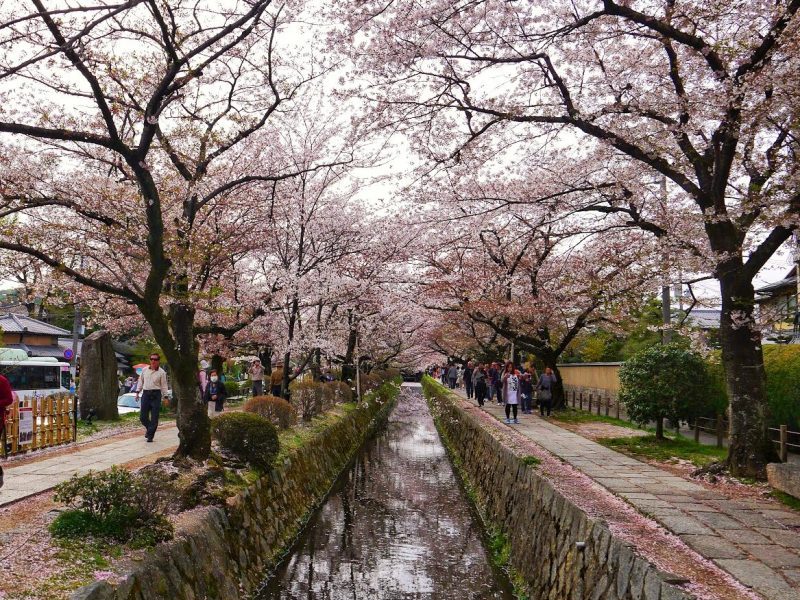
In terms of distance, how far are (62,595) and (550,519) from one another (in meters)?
5.32

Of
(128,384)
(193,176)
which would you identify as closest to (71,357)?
(128,384)

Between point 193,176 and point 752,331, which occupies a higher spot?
point 193,176

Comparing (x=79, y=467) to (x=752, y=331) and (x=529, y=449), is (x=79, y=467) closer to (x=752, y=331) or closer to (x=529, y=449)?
(x=529, y=449)

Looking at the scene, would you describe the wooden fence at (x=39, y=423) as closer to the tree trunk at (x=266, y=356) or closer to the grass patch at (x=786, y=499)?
the tree trunk at (x=266, y=356)

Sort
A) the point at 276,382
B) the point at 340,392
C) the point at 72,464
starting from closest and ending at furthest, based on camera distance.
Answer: the point at 72,464 → the point at 276,382 → the point at 340,392

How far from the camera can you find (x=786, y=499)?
754 cm

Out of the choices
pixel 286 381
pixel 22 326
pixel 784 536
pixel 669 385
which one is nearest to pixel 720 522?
pixel 784 536

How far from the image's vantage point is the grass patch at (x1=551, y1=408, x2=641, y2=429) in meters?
17.7

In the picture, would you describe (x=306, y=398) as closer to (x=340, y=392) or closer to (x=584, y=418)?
(x=340, y=392)

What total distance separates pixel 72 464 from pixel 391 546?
5281 mm

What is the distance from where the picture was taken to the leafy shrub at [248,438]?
9.89m

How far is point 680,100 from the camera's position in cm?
859

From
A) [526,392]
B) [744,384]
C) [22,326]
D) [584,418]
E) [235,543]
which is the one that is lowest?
[235,543]

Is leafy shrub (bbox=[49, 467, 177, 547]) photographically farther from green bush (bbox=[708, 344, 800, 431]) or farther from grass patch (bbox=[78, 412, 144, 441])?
green bush (bbox=[708, 344, 800, 431])
